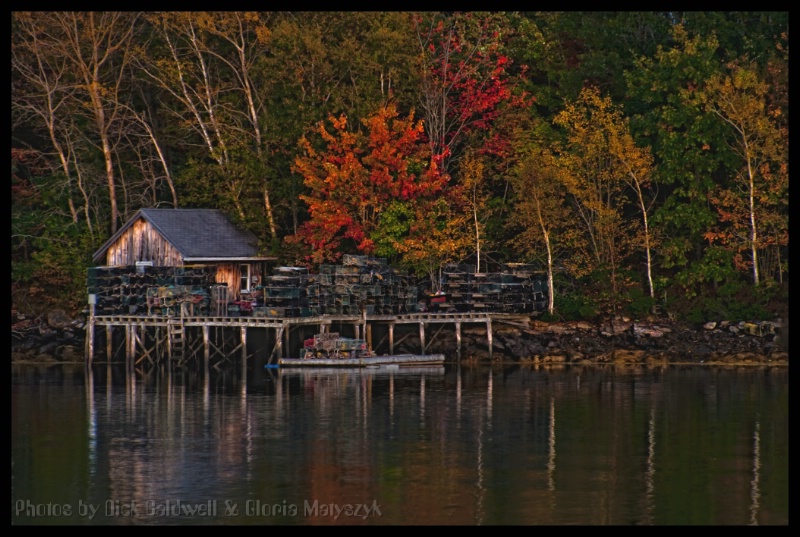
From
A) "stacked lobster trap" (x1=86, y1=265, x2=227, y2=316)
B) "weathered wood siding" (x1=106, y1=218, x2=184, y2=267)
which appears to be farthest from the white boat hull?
"weathered wood siding" (x1=106, y1=218, x2=184, y2=267)

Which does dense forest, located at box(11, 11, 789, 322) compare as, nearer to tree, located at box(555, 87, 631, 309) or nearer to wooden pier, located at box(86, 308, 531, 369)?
tree, located at box(555, 87, 631, 309)

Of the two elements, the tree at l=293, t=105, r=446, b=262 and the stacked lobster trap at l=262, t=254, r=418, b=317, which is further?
the tree at l=293, t=105, r=446, b=262

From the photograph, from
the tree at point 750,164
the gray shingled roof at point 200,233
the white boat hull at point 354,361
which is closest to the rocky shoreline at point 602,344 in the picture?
the tree at point 750,164

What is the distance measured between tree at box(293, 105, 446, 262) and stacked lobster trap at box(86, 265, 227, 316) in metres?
5.15

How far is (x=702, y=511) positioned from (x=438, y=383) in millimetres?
22696

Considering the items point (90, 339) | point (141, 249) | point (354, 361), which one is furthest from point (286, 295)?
point (90, 339)

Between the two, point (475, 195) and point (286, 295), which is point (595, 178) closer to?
point (475, 195)

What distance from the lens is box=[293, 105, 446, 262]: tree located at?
64375 millimetres

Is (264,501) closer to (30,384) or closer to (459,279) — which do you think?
(30,384)

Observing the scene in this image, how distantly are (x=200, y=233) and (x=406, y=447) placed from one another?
24.3 meters

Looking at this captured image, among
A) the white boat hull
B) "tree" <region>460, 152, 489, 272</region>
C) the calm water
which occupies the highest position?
"tree" <region>460, 152, 489, 272</region>

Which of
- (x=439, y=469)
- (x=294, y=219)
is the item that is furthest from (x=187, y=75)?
(x=439, y=469)

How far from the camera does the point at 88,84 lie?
67.6 metres

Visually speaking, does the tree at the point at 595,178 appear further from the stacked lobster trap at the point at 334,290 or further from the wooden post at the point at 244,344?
the wooden post at the point at 244,344
